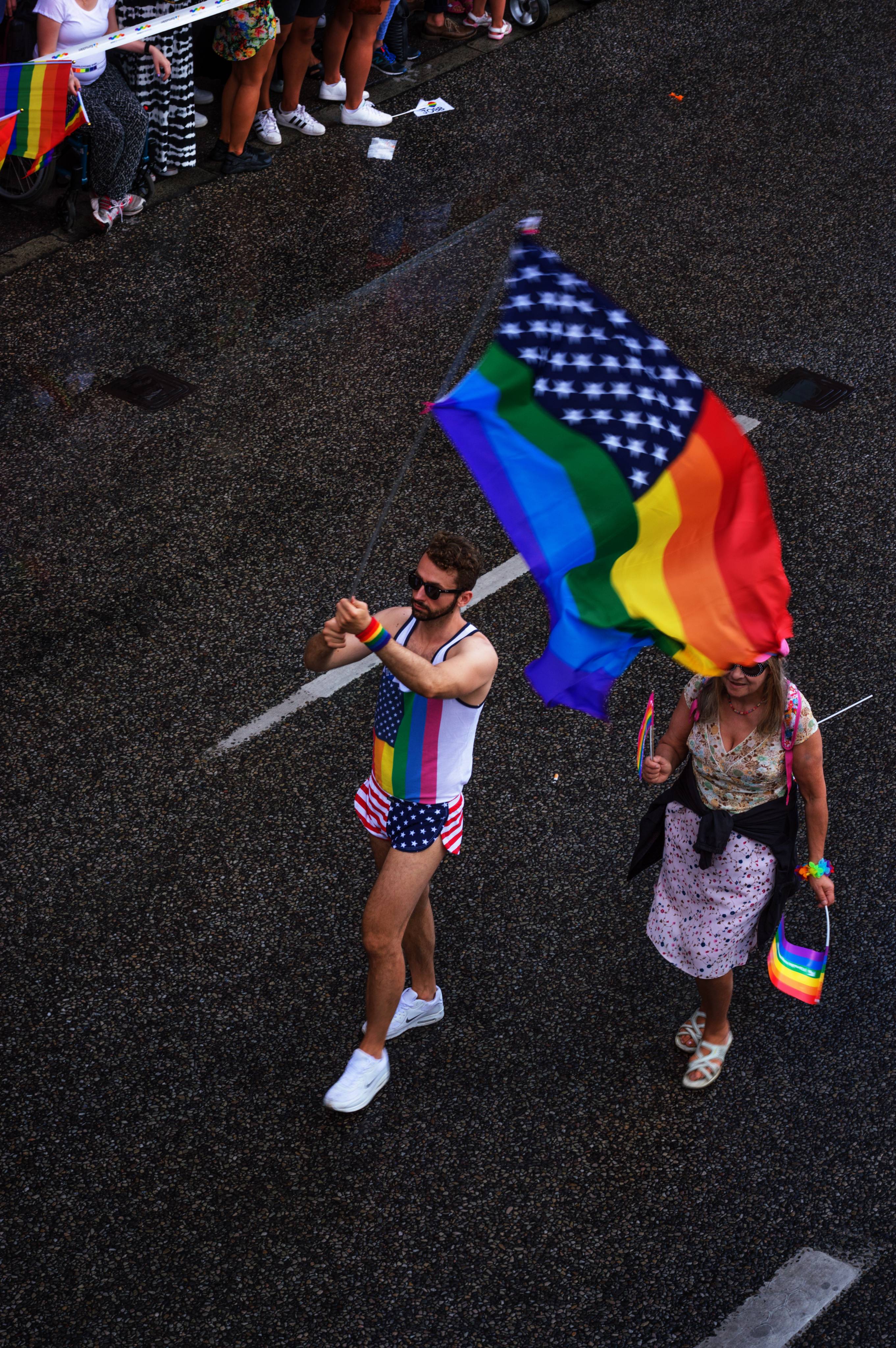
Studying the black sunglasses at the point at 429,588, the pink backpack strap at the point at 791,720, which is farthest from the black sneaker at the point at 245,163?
the pink backpack strap at the point at 791,720

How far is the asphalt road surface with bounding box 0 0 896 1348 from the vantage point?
442cm

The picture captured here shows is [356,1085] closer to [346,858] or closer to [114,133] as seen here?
[346,858]

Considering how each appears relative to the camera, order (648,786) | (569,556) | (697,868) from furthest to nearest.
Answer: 1. (648,786)
2. (697,868)
3. (569,556)

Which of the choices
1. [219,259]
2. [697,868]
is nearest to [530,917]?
[697,868]

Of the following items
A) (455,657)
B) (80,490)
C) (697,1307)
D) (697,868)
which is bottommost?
(80,490)

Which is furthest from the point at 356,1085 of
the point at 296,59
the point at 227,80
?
the point at 227,80

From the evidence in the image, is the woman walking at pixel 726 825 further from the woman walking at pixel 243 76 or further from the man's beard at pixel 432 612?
the woman walking at pixel 243 76

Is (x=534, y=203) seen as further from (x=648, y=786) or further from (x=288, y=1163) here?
(x=288, y=1163)

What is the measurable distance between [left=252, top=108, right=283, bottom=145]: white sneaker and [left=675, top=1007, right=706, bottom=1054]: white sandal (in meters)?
8.24

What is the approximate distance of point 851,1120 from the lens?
4969mm

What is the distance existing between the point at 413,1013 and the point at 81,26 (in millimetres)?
7053

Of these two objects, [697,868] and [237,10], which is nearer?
[697,868]

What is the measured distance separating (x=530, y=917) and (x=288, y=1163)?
4.76ft

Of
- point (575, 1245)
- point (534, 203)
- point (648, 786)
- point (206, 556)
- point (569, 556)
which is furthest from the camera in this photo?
point (534, 203)
